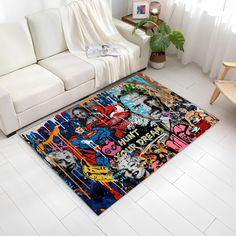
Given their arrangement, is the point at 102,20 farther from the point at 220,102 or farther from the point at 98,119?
the point at 220,102

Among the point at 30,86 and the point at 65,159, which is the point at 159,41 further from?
the point at 65,159

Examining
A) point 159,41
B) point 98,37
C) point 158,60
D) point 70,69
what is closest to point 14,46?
point 70,69

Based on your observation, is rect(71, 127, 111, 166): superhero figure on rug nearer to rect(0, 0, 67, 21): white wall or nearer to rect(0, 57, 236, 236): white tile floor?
rect(0, 57, 236, 236): white tile floor

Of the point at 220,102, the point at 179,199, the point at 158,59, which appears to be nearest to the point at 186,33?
the point at 158,59

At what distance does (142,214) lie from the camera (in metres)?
2.32

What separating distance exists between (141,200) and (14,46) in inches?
78.7

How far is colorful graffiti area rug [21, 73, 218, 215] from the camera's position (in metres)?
2.55

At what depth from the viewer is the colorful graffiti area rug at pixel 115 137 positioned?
100 inches

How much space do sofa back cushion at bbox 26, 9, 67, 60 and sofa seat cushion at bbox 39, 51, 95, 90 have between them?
104mm

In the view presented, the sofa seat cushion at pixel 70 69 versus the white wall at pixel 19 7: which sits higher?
the white wall at pixel 19 7

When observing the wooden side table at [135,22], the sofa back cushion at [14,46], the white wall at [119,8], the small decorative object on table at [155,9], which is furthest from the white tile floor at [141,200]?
the white wall at [119,8]

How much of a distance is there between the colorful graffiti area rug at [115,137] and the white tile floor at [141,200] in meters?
0.09

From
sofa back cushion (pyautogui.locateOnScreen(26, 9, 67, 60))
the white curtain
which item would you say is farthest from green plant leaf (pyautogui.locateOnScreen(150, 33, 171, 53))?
sofa back cushion (pyautogui.locateOnScreen(26, 9, 67, 60))

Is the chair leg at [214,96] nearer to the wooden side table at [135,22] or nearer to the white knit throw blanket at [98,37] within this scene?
the white knit throw blanket at [98,37]
